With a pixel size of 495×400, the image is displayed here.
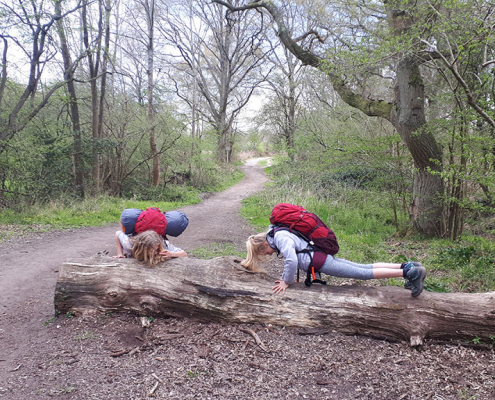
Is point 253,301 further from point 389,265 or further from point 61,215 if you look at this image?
point 61,215

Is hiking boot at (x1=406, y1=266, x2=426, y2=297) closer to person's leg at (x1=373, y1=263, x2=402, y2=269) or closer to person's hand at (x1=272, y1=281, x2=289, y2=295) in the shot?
person's leg at (x1=373, y1=263, x2=402, y2=269)

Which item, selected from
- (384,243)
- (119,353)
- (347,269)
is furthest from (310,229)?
(384,243)

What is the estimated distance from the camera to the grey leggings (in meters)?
3.48

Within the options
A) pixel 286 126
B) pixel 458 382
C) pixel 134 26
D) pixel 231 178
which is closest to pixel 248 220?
pixel 458 382

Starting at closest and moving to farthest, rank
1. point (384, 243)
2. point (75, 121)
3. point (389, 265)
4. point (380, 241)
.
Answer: point (389, 265)
point (384, 243)
point (380, 241)
point (75, 121)

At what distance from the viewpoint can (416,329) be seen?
3252 millimetres

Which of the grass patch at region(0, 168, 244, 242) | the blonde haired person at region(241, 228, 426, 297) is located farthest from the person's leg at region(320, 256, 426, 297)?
the grass patch at region(0, 168, 244, 242)

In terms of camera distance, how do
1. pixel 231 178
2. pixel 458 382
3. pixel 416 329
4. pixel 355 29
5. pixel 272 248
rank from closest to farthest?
pixel 458 382, pixel 416 329, pixel 272 248, pixel 355 29, pixel 231 178

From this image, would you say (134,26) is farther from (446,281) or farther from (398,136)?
(446,281)

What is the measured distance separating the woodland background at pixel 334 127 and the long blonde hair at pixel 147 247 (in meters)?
3.65

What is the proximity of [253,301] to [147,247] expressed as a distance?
1415mm

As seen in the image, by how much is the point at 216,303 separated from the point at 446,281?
3.49 metres

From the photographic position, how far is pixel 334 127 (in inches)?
658

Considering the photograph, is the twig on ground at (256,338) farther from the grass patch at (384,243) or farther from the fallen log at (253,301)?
the grass patch at (384,243)
